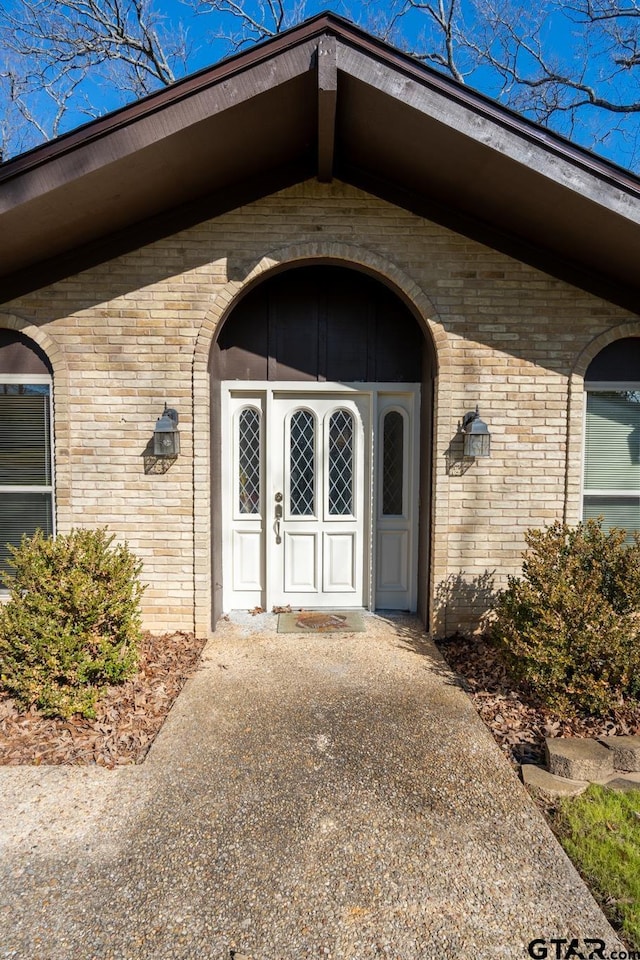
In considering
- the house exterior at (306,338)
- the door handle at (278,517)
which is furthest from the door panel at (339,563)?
the house exterior at (306,338)

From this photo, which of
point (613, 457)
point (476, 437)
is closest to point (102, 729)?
point (476, 437)

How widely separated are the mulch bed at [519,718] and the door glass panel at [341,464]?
2.09m

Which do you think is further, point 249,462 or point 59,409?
point 249,462

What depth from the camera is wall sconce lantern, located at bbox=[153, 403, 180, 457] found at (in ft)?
15.4

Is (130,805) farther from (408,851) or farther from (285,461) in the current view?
(285,461)

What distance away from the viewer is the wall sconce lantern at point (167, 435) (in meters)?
4.69

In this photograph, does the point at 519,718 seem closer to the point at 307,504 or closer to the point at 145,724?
the point at 145,724

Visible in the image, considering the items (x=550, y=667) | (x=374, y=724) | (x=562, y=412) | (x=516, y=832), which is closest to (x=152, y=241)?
(x=562, y=412)

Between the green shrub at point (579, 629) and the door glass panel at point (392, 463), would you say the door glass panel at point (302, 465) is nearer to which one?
the door glass panel at point (392, 463)

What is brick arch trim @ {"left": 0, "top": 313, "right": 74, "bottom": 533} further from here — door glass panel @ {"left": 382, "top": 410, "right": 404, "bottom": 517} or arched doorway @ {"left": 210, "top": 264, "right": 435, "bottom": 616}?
door glass panel @ {"left": 382, "top": 410, "right": 404, "bottom": 517}

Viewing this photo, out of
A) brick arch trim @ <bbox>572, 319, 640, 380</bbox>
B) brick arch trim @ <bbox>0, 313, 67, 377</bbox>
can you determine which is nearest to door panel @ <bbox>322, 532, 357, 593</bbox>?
brick arch trim @ <bbox>572, 319, 640, 380</bbox>

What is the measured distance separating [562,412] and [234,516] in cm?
354

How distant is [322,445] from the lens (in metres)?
5.64

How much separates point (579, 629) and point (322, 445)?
3053 millimetres
